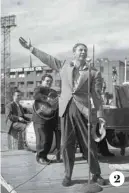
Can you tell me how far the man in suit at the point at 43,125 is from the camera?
6438mm

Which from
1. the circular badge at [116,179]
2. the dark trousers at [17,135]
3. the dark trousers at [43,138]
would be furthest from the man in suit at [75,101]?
the dark trousers at [17,135]

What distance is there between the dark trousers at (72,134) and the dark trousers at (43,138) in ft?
6.09

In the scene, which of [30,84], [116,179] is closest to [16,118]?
[116,179]

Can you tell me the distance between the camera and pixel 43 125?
645cm

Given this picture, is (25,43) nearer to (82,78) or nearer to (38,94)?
(82,78)

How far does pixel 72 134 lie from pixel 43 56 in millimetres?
1002

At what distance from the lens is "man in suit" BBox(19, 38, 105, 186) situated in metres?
4.45

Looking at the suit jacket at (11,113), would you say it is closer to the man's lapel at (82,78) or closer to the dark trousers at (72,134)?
the dark trousers at (72,134)

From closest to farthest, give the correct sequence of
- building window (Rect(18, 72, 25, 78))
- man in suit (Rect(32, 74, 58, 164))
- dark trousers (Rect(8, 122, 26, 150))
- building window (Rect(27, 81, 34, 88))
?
man in suit (Rect(32, 74, 58, 164))
dark trousers (Rect(8, 122, 26, 150))
building window (Rect(27, 81, 34, 88))
building window (Rect(18, 72, 25, 78))

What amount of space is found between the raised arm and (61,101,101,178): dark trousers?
53 centimetres

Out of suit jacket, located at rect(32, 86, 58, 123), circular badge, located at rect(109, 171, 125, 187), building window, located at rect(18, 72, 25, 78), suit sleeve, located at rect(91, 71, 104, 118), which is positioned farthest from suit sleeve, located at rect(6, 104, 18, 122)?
building window, located at rect(18, 72, 25, 78)

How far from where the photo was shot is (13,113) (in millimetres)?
7836

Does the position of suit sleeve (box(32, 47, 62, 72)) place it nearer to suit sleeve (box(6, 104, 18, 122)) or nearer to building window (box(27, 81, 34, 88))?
suit sleeve (box(6, 104, 18, 122))

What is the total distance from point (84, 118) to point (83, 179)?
95cm
